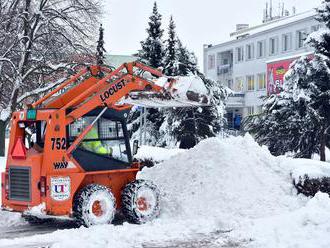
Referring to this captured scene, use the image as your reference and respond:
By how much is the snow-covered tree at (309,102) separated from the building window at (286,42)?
26671 mm

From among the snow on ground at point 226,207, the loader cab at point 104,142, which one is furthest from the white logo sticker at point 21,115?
the snow on ground at point 226,207

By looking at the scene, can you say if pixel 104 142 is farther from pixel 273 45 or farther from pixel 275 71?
pixel 273 45

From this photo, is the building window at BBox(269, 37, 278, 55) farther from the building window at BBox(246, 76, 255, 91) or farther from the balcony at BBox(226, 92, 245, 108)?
the balcony at BBox(226, 92, 245, 108)

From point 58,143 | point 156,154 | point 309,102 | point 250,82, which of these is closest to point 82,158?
point 58,143

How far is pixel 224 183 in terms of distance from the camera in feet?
41.5

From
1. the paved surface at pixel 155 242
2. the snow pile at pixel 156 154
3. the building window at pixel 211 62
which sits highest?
the building window at pixel 211 62

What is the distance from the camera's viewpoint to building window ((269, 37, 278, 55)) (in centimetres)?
5147

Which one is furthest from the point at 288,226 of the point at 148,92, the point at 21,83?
the point at 21,83

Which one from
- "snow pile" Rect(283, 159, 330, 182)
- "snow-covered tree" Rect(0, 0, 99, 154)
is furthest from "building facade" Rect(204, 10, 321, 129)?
"snow pile" Rect(283, 159, 330, 182)

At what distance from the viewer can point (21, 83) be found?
27391 mm

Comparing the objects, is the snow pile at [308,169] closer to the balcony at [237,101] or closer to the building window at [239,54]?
the balcony at [237,101]

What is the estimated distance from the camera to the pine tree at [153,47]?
33594 mm

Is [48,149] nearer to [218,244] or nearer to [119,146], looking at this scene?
[119,146]

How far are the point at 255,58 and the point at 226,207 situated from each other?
44.2 m
